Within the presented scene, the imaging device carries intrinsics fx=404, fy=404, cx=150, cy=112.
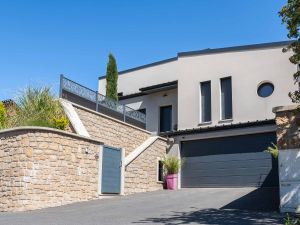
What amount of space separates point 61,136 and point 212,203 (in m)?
5.81

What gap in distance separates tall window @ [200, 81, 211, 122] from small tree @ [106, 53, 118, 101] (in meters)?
5.23

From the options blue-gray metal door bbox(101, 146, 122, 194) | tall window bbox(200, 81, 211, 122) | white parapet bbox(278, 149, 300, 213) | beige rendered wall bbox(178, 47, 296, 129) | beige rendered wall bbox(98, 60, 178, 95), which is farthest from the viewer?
beige rendered wall bbox(98, 60, 178, 95)

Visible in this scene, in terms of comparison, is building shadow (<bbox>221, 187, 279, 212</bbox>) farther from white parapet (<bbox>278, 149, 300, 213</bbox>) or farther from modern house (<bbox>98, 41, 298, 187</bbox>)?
modern house (<bbox>98, 41, 298, 187</bbox>)

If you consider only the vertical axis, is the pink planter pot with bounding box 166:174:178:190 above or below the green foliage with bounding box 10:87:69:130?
below

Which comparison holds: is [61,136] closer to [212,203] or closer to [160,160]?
[212,203]

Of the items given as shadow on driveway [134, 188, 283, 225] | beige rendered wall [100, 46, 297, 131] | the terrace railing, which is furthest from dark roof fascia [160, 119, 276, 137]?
shadow on driveway [134, 188, 283, 225]

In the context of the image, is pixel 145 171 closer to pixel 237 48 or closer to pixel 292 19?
pixel 237 48

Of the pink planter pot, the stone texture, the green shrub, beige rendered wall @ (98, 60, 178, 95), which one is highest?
beige rendered wall @ (98, 60, 178, 95)

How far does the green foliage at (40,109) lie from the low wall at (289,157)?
8.57m

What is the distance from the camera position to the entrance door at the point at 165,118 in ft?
80.8

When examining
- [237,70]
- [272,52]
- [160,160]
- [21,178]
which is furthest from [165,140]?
[21,178]

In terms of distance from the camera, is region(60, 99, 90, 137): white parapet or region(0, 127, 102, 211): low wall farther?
region(60, 99, 90, 137): white parapet

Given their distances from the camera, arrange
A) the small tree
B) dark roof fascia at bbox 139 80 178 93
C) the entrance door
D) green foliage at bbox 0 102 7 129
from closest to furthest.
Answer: green foliage at bbox 0 102 7 129, dark roof fascia at bbox 139 80 178 93, the small tree, the entrance door

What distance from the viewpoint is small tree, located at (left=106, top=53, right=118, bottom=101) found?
79.2ft
